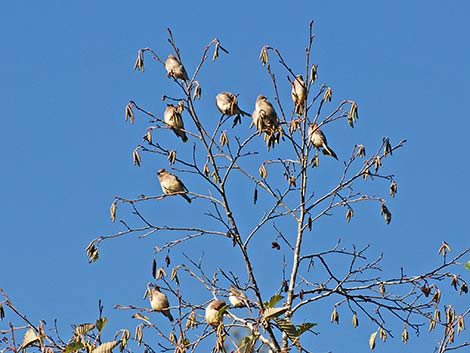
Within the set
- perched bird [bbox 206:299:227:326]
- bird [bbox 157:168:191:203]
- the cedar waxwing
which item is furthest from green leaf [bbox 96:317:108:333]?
bird [bbox 157:168:191:203]

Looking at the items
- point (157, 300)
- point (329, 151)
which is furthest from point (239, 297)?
point (329, 151)

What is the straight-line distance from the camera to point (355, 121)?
26.5ft

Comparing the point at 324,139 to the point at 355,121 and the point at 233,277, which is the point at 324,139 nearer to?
the point at 355,121

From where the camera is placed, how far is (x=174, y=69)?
27.1 ft

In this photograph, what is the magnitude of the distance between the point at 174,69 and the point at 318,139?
45.1 inches

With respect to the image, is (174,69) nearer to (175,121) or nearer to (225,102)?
(175,121)

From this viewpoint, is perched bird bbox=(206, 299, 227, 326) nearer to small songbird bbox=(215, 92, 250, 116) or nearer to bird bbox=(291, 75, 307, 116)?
bird bbox=(291, 75, 307, 116)

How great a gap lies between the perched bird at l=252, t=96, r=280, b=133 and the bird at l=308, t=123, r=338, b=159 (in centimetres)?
23

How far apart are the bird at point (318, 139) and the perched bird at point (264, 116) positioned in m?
0.23

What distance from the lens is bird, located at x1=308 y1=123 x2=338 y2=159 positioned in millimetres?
7840

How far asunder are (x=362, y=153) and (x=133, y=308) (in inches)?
75.6

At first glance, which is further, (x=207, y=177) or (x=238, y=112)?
(x=238, y=112)

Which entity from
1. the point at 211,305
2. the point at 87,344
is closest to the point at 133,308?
the point at 211,305

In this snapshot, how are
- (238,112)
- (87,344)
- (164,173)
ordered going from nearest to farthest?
(87,344)
(238,112)
(164,173)
